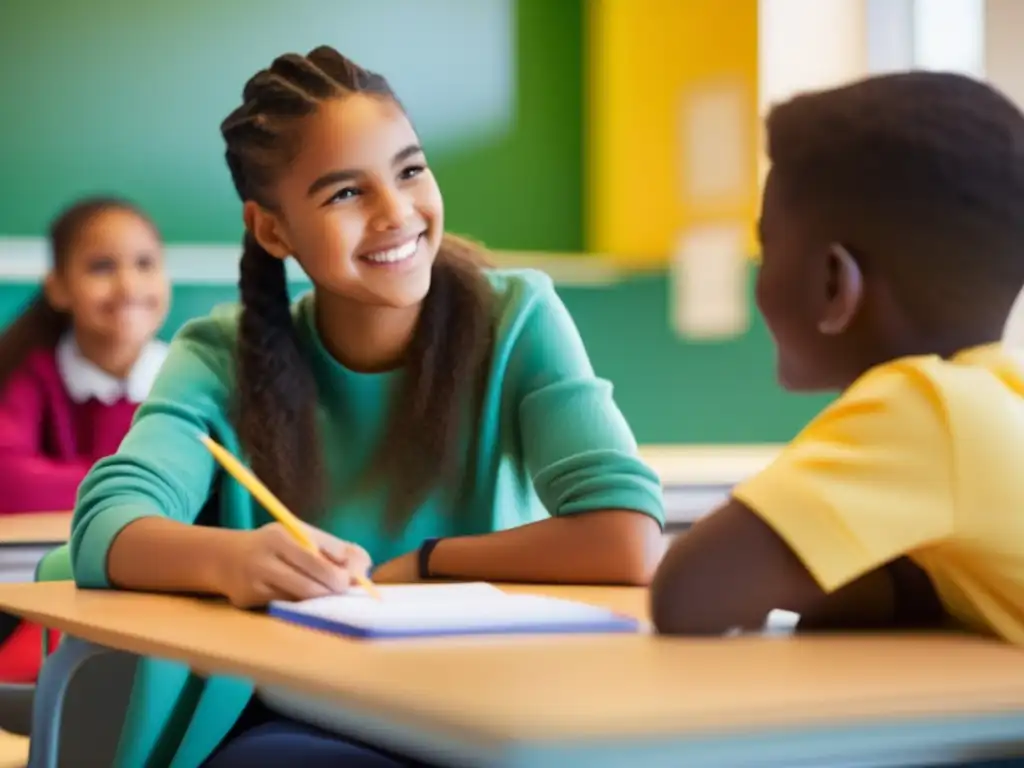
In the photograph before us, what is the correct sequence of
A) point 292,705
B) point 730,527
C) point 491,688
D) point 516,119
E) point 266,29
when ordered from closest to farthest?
1. point 491,688
2. point 730,527
3. point 292,705
4. point 266,29
5. point 516,119

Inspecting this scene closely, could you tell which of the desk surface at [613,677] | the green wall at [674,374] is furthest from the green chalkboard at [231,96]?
the desk surface at [613,677]

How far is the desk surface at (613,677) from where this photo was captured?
62 cm

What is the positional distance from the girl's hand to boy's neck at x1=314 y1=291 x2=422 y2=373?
0.46 m

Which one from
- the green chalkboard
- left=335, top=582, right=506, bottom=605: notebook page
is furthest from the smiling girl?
the green chalkboard

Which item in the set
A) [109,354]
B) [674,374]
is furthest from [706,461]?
[109,354]

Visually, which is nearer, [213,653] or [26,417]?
[213,653]

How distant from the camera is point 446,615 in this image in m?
1.05

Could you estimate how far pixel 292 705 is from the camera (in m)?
1.38

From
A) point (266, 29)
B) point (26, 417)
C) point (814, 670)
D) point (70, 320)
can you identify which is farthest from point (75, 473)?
point (814, 670)

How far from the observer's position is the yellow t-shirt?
0.87 m

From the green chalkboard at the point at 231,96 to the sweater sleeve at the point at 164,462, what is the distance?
2069 mm

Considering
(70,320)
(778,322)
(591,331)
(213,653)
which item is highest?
(778,322)

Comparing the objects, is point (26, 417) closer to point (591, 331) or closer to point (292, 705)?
point (591, 331)

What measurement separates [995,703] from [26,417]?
2707 millimetres
